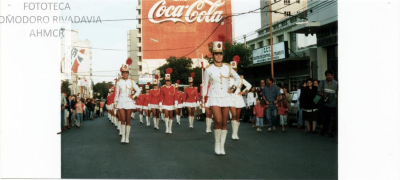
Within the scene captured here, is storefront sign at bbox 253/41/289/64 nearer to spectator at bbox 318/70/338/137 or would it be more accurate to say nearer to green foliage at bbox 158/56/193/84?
spectator at bbox 318/70/338/137

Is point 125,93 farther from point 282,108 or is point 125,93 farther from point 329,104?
point 329,104

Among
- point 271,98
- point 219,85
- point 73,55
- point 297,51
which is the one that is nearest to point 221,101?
point 219,85

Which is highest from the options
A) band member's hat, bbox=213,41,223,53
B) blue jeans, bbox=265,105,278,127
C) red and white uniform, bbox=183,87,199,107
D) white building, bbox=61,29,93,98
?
white building, bbox=61,29,93,98

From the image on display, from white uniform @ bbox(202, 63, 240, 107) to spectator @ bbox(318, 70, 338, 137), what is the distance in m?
4.16

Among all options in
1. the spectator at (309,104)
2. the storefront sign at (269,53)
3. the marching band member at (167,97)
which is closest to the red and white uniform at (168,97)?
the marching band member at (167,97)

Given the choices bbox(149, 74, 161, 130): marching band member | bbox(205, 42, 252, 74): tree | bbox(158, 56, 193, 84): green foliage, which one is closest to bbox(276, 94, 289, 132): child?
bbox(149, 74, 161, 130): marching band member

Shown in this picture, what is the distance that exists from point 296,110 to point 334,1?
6.33 meters

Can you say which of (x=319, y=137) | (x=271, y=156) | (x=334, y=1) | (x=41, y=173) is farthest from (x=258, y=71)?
(x=41, y=173)

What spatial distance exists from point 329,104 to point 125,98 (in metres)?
5.69

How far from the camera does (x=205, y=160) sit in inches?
310

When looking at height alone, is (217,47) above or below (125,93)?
above

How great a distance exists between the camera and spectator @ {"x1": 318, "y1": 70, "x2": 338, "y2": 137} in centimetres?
1175

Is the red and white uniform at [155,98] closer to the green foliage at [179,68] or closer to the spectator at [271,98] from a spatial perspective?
the spectator at [271,98]

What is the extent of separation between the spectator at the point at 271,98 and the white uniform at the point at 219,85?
216 inches
